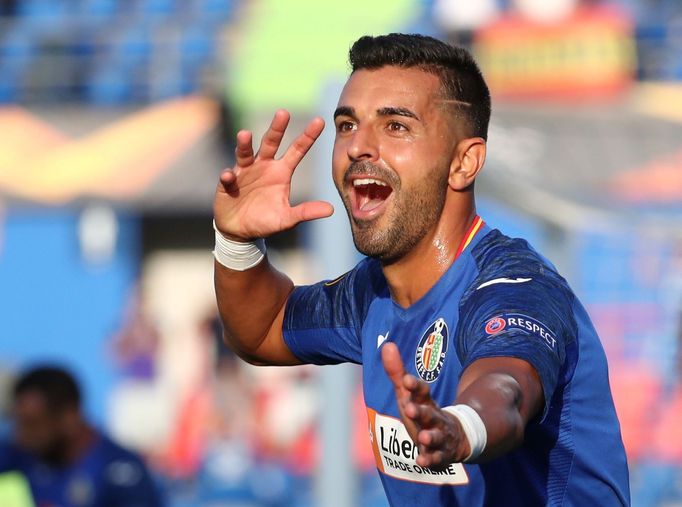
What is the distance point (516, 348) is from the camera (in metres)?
2.60

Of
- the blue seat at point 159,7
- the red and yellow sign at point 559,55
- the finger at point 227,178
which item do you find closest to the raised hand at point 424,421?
the finger at point 227,178

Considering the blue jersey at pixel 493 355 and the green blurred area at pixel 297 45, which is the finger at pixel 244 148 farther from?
the green blurred area at pixel 297 45

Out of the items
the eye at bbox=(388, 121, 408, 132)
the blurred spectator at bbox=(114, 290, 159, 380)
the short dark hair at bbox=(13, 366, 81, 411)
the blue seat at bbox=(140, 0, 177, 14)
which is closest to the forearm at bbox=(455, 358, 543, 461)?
the eye at bbox=(388, 121, 408, 132)

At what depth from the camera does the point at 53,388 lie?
21.6 feet

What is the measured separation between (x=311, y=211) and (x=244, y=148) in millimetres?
298

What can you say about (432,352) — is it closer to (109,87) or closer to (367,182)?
(367,182)

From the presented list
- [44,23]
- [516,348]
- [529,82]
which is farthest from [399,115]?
[44,23]

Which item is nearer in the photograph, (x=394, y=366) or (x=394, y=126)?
(x=394, y=366)

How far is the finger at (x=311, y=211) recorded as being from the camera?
3.33m

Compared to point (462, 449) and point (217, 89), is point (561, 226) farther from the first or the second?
point (217, 89)

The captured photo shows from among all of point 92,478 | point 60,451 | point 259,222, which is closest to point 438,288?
point 259,222

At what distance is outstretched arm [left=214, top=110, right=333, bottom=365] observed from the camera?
3.51 m

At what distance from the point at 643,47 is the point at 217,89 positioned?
17.9 ft

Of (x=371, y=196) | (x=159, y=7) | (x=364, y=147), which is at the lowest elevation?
(x=371, y=196)
